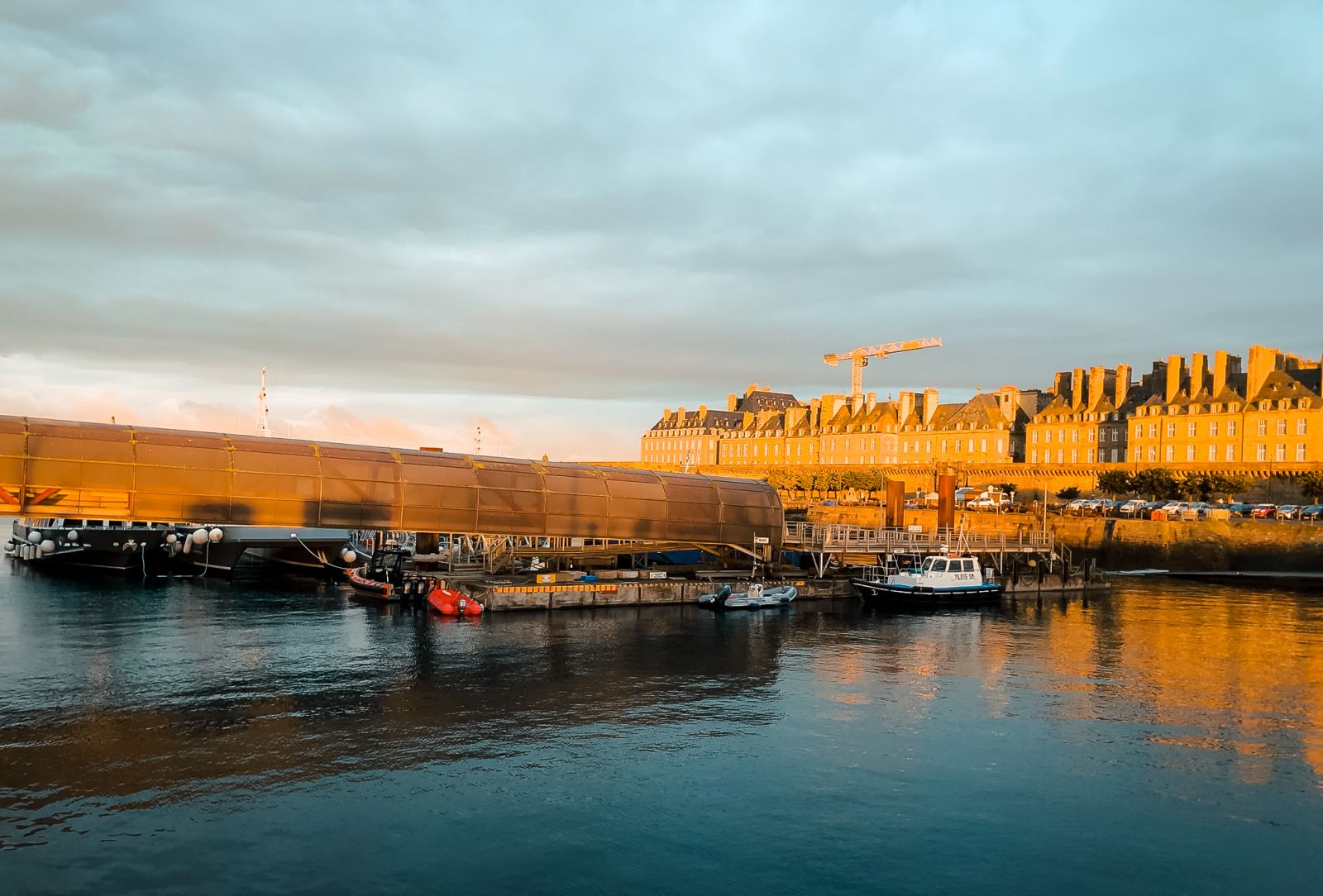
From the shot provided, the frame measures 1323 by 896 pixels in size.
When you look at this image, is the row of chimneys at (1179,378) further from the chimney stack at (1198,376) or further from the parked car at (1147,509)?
the parked car at (1147,509)

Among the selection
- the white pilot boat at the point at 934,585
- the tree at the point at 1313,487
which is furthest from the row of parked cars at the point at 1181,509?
the white pilot boat at the point at 934,585

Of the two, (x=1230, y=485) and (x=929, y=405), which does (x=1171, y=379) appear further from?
(x=929, y=405)

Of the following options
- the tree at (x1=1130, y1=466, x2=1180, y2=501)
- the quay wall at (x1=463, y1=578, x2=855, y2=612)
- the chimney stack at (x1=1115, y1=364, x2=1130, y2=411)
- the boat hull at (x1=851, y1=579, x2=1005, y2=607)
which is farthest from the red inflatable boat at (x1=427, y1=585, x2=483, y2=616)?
the chimney stack at (x1=1115, y1=364, x2=1130, y2=411)

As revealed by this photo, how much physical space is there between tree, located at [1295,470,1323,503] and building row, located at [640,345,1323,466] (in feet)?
26.2

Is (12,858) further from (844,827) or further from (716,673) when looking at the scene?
(716,673)

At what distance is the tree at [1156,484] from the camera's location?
125m

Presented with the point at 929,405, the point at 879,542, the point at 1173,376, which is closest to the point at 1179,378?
the point at 1173,376

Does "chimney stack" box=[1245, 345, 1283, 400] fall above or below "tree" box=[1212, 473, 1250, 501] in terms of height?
above

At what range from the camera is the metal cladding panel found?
42562mm

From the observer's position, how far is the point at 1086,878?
2397cm

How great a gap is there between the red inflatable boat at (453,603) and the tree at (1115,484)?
9655 cm

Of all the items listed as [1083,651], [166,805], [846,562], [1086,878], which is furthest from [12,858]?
[846,562]

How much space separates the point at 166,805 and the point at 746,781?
15425 millimetres

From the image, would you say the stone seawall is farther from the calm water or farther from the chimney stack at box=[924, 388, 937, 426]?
the chimney stack at box=[924, 388, 937, 426]
